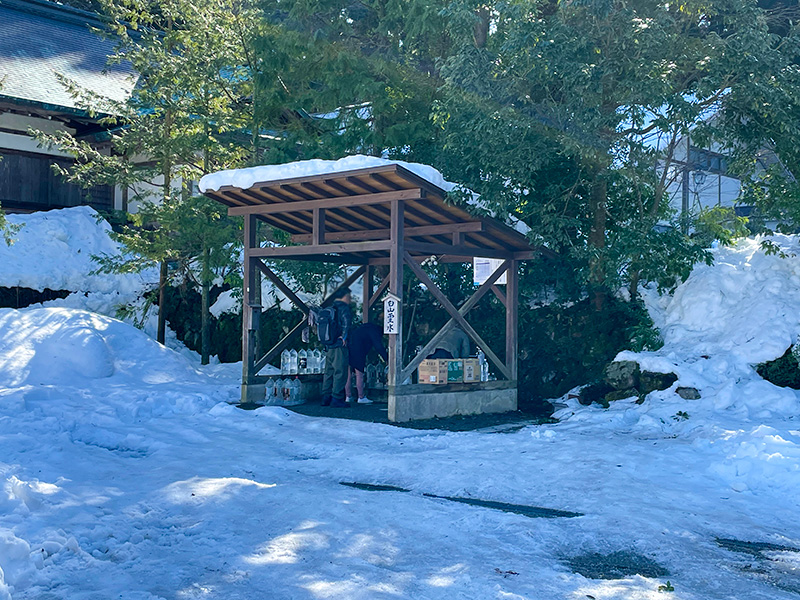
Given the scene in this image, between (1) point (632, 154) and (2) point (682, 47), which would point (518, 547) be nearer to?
(1) point (632, 154)

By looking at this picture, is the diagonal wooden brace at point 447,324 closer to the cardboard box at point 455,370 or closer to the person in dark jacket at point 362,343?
the cardboard box at point 455,370

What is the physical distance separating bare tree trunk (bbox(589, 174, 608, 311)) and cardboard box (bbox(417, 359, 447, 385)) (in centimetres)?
321

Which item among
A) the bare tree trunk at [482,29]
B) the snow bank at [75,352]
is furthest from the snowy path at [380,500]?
the bare tree trunk at [482,29]

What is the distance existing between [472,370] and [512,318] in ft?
4.15

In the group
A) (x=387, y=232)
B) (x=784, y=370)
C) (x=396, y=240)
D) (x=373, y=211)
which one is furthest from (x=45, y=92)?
(x=784, y=370)

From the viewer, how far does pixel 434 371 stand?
11938 millimetres

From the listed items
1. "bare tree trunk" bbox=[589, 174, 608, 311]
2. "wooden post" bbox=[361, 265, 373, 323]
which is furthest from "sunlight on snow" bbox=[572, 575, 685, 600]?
"wooden post" bbox=[361, 265, 373, 323]

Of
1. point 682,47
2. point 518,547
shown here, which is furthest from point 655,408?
point 518,547

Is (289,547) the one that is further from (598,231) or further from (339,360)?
(598,231)

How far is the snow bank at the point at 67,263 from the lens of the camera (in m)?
20.6

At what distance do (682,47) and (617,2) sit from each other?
Answer: 120 cm

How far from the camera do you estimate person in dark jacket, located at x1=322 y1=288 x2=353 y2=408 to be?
40.9 ft

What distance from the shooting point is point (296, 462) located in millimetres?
8414

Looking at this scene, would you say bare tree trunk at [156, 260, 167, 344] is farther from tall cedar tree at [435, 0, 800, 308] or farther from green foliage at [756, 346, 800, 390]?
green foliage at [756, 346, 800, 390]
